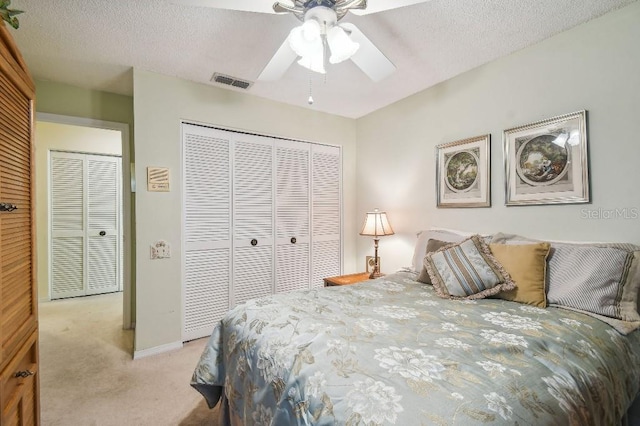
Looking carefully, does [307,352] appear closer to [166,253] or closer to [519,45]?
[166,253]

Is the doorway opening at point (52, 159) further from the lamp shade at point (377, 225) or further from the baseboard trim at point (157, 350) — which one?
the lamp shade at point (377, 225)

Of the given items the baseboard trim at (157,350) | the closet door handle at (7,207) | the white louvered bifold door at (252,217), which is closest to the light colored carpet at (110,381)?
the baseboard trim at (157,350)

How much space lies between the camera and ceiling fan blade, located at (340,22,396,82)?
1485 mm

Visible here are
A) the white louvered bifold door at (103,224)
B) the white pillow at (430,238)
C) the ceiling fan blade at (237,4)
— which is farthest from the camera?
the white louvered bifold door at (103,224)

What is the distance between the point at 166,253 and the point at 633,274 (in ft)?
10.4

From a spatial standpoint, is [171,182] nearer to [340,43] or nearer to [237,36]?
[237,36]

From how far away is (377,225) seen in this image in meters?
2.98

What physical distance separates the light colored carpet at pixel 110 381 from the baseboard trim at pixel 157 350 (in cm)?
5

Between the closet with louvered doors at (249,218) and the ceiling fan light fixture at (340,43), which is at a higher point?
the ceiling fan light fixture at (340,43)

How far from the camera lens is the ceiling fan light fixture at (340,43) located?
141 cm

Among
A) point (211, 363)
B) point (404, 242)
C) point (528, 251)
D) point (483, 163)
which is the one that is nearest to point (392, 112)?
point (483, 163)

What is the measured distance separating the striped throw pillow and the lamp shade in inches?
37.6

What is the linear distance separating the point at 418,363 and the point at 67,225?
16.6 ft

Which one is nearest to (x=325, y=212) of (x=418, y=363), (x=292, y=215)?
(x=292, y=215)
